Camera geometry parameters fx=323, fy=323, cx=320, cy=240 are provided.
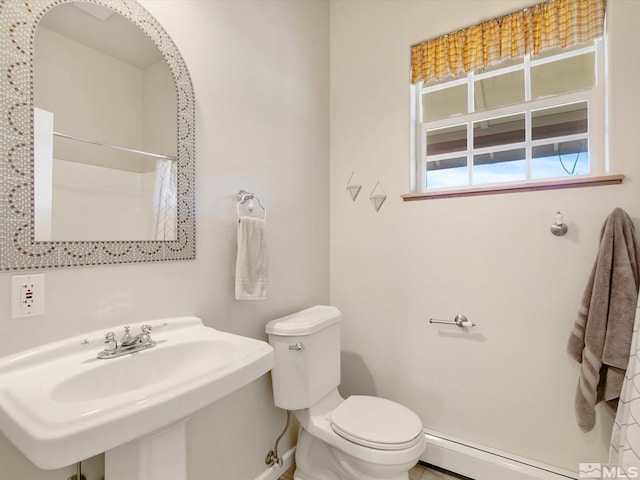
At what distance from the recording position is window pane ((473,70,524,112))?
1742 millimetres

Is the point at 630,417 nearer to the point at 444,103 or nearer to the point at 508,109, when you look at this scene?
the point at 508,109

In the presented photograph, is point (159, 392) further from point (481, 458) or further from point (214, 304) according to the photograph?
point (481, 458)

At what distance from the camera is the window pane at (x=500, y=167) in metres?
1.71

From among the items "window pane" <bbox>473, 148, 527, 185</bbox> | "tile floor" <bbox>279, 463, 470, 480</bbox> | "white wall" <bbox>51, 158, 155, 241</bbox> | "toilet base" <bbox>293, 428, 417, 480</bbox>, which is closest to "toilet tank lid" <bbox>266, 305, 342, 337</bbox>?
"toilet base" <bbox>293, 428, 417, 480</bbox>

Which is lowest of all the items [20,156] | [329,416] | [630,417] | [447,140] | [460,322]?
[329,416]

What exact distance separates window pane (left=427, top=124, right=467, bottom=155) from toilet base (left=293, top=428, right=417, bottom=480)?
1.62m

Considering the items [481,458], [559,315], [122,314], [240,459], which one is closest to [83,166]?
[122,314]

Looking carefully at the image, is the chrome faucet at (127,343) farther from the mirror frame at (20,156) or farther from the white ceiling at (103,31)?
the white ceiling at (103,31)

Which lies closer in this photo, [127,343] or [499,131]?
[127,343]

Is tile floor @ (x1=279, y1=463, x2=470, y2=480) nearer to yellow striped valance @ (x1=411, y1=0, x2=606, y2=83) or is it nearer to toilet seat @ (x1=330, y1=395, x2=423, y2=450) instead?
toilet seat @ (x1=330, y1=395, x2=423, y2=450)

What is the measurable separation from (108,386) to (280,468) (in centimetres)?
117

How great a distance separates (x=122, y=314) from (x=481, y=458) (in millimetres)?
1798

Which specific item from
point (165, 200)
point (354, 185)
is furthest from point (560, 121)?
point (165, 200)

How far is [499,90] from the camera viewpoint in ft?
5.89
